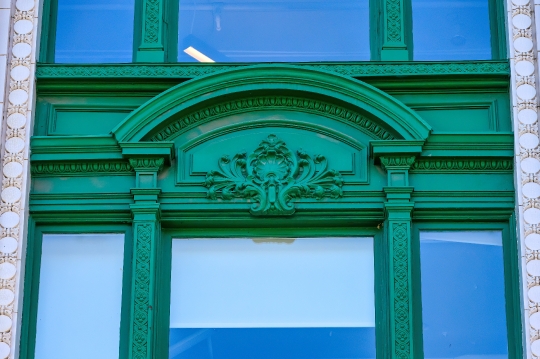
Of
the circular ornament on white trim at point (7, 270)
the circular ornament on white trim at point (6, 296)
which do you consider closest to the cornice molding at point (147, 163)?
the circular ornament on white trim at point (7, 270)

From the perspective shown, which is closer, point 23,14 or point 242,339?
point 242,339

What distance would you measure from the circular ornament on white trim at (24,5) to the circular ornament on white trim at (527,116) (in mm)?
5383

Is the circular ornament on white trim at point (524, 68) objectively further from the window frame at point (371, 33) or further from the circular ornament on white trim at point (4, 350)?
the circular ornament on white trim at point (4, 350)

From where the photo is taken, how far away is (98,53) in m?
16.0

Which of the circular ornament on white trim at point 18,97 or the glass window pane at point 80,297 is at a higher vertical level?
the circular ornament on white trim at point 18,97

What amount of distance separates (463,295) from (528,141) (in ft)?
5.73

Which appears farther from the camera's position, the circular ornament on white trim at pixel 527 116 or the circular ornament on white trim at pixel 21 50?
the circular ornament on white trim at pixel 21 50

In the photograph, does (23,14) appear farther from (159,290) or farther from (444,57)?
(444,57)

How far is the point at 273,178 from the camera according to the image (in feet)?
49.2

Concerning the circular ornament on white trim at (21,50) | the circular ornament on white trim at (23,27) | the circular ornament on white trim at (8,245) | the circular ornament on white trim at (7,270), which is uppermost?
the circular ornament on white trim at (23,27)

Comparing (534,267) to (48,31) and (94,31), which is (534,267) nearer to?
(94,31)

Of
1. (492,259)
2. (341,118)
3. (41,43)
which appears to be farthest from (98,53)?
(492,259)

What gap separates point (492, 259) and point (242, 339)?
2699 mm

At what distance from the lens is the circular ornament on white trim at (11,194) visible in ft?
48.4
